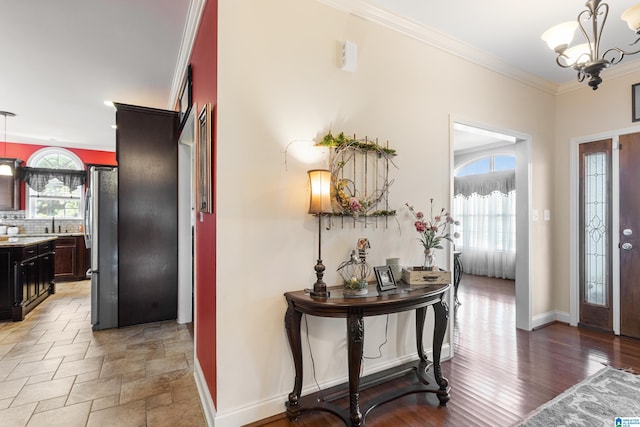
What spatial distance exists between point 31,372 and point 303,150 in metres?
3.02

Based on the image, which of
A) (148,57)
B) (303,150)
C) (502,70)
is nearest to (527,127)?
(502,70)

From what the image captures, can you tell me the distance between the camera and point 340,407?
2.06 meters

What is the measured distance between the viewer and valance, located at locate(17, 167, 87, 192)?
639cm

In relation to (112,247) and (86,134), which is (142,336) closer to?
(112,247)

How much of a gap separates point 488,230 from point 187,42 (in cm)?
679

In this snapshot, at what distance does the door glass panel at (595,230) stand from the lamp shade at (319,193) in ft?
12.1

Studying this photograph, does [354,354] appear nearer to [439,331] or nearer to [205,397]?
[439,331]

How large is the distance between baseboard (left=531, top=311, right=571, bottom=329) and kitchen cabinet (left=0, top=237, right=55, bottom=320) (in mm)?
6352

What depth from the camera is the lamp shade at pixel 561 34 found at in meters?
1.87

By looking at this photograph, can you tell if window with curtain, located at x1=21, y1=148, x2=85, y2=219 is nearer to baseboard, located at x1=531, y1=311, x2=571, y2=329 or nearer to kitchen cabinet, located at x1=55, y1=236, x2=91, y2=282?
kitchen cabinet, located at x1=55, y1=236, x2=91, y2=282

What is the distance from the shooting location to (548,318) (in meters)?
3.88

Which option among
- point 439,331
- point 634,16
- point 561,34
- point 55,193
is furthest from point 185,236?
point 55,193

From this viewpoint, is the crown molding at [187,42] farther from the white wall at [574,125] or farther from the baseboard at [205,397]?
the white wall at [574,125]

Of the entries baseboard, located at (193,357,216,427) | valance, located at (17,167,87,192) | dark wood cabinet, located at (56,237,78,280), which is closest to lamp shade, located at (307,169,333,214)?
baseboard, located at (193,357,216,427)
